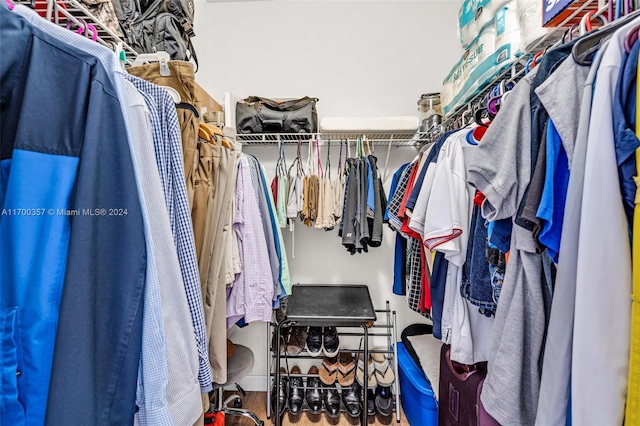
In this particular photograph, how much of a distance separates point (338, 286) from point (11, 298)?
1.88 m

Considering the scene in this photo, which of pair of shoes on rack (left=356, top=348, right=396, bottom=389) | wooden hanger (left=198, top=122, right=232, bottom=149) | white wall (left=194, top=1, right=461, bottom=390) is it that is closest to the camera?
wooden hanger (left=198, top=122, right=232, bottom=149)

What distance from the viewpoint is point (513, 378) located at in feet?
2.12

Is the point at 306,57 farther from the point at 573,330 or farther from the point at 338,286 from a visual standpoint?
the point at 573,330

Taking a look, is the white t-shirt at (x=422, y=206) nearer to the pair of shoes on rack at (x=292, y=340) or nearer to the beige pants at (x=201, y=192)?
the beige pants at (x=201, y=192)

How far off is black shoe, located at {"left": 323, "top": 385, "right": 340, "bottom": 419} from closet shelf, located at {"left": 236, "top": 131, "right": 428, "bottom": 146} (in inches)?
64.3

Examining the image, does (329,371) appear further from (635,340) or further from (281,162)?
(635,340)

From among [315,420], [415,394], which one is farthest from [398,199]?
[315,420]

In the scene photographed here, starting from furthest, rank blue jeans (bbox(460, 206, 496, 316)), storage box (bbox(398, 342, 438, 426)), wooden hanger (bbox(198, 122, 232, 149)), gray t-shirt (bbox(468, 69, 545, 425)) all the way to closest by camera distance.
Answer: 1. storage box (bbox(398, 342, 438, 426))
2. wooden hanger (bbox(198, 122, 232, 149))
3. blue jeans (bbox(460, 206, 496, 316))
4. gray t-shirt (bbox(468, 69, 545, 425))

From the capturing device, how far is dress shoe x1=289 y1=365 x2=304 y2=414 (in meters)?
1.85

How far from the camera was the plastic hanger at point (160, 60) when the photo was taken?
102 centimetres

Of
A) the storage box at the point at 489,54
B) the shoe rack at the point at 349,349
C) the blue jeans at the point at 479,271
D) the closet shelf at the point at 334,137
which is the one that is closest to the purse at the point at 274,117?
the closet shelf at the point at 334,137

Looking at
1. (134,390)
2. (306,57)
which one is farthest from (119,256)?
(306,57)

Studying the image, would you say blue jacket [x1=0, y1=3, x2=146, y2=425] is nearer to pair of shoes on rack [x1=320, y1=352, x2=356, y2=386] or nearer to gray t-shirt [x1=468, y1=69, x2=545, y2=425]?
gray t-shirt [x1=468, y1=69, x2=545, y2=425]

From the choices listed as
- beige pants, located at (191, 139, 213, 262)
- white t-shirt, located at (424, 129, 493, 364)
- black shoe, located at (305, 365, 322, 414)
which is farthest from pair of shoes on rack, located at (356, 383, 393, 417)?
beige pants, located at (191, 139, 213, 262)
